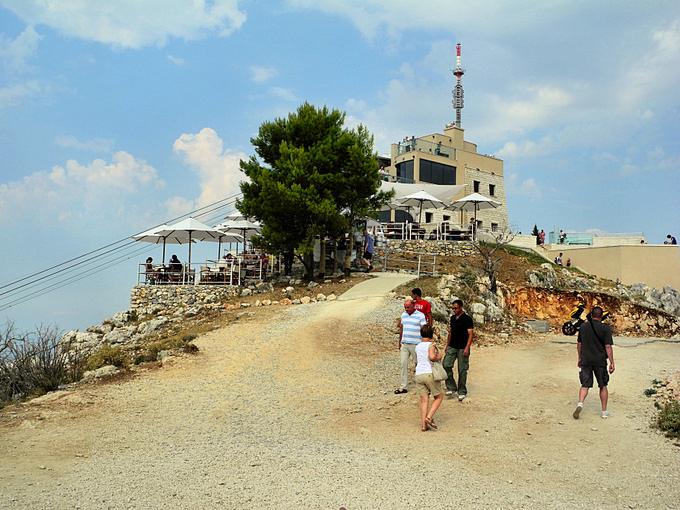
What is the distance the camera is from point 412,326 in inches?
400

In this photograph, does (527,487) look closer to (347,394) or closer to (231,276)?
(347,394)

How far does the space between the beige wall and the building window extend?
15406mm

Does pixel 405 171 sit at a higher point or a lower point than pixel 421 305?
higher

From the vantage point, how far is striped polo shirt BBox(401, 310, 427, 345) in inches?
399

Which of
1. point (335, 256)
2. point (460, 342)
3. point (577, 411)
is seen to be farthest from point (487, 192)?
point (577, 411)

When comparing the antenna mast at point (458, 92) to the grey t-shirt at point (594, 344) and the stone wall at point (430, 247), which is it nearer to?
the stone wall at point (430, 247)

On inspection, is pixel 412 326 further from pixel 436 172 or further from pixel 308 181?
pixel 436 172

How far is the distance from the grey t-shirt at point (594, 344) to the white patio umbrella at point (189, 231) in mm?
19952

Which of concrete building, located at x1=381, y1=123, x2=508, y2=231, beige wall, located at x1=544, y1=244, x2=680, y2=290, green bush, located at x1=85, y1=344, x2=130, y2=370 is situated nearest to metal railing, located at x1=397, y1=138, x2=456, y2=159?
concrete building, located at x1=381, y1=123, x2=508, y2=231

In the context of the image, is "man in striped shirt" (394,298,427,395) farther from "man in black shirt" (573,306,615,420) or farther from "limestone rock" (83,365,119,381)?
"limestone rock" (83,365,119,381)

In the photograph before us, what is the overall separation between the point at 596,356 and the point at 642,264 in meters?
28.3

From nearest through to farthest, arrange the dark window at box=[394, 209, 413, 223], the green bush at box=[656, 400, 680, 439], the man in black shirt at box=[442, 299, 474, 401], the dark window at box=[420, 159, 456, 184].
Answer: the green bush at box=[656, 400, 680, 439] < the man in black shirt at box=[442, 299, 474, 401] < the dark window at box=[394, 209, 413, 223] < the dark window at box=[420, 159, 456, 184]

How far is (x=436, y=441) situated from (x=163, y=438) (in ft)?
13.0

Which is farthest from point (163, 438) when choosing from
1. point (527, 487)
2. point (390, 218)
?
point (390, 218)
